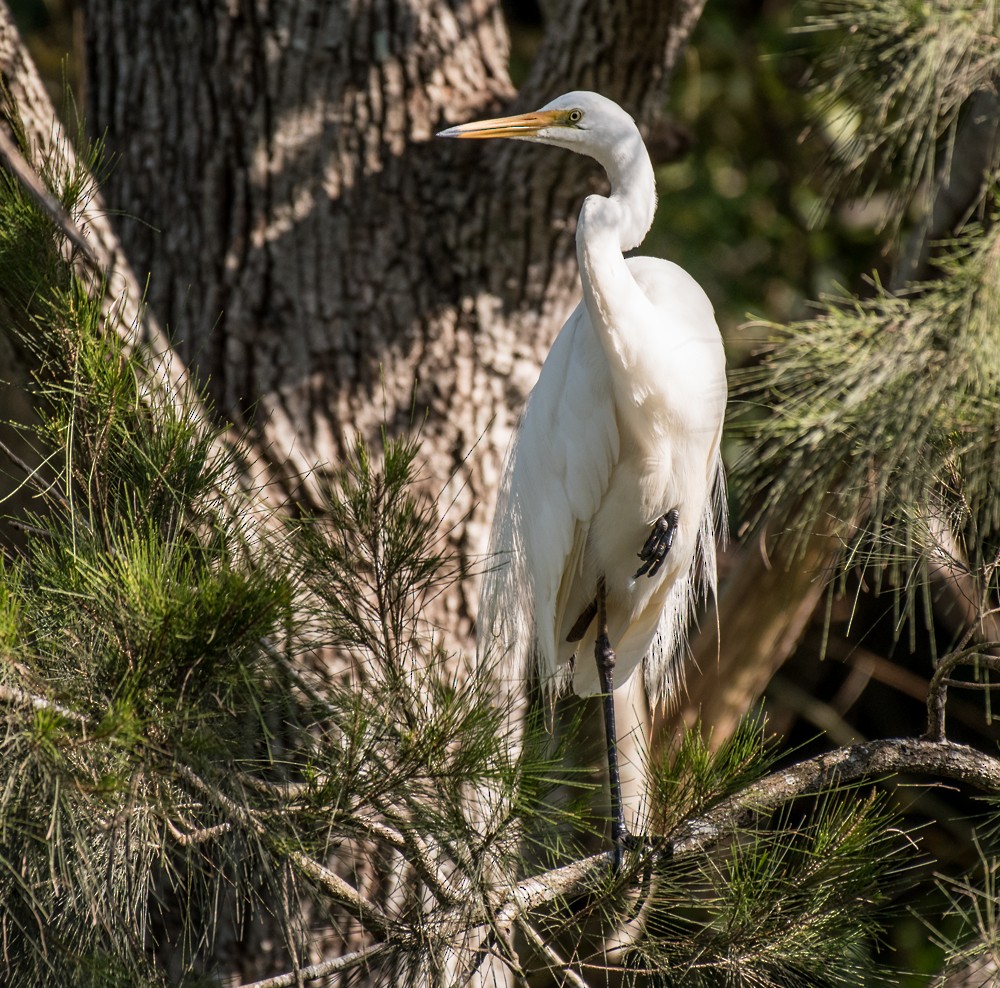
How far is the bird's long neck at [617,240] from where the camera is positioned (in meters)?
1.59

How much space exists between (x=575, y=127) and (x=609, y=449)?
49 centimetres

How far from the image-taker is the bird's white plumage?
1652mm

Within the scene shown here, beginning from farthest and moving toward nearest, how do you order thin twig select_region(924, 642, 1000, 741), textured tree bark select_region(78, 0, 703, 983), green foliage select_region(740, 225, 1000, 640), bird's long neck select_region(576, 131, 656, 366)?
1. textured tree bark select_region(78, 0, 703, 983)
2. bird's long neck select_region(576, 131, 656, 366)
3. thin twig select_region(924, 642, 1000, 741)
4. green foliage select_region(740, 225, 1000, 640)

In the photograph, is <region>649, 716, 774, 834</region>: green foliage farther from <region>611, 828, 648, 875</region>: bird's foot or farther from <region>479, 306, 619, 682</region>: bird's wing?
<region>479, 306, 619, 682</region>: bird's wing

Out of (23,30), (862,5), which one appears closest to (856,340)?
(862,5)

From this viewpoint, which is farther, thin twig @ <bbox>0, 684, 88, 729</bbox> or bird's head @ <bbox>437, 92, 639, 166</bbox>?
bird's head @ <bbox>437, 92, 639, 166</bbox>

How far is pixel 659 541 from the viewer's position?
1.83 m

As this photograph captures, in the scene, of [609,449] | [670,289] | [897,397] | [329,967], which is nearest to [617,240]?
[670,289]

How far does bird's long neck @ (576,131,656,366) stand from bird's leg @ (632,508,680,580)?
312 millimetres

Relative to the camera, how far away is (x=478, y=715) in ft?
3.00

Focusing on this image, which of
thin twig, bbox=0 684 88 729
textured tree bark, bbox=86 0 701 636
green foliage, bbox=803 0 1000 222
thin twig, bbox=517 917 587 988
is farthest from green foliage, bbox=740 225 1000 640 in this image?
textured tree bark, bbox=86 0 701 636

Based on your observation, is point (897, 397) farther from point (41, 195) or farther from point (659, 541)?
point (659, 541)

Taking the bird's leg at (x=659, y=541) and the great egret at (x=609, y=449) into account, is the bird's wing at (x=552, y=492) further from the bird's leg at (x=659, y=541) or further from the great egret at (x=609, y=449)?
the bird's leg at (x=659, y=541)

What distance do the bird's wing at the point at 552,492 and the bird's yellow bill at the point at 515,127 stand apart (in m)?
0.28
